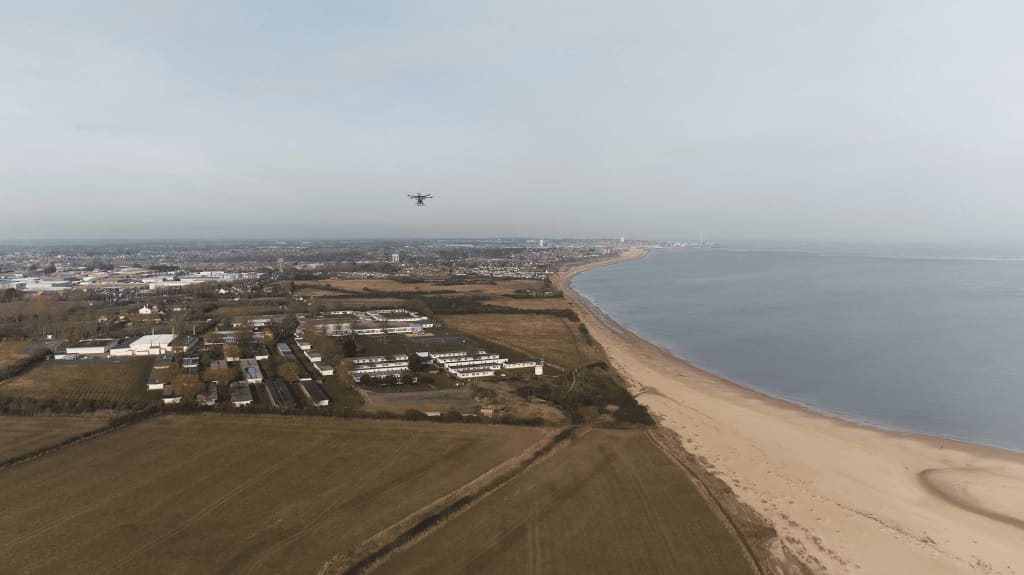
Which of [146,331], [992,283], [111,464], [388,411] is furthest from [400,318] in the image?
[992,283]

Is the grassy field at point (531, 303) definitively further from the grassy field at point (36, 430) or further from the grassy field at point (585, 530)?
the grassy field at point (36, 430)

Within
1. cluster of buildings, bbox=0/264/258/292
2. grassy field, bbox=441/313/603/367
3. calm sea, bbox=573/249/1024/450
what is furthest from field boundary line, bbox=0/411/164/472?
cluster of buildings, bbox=0/264/258/292

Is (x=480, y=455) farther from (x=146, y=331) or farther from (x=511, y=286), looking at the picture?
(x=511, y=286)

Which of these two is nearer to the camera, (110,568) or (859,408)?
(110,568)

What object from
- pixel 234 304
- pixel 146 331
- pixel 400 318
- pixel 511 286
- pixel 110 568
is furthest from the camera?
pixel 511 286

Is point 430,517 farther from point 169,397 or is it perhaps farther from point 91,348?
point 91,348

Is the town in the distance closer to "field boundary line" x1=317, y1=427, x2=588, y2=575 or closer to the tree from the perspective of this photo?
"field boundary line" x1=317, y1=427, x2=588, y2=575

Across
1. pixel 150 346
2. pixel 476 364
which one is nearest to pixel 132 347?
pixel 150 346

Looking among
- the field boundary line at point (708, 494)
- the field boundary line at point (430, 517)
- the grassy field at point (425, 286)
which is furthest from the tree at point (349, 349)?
the grassy field at point (425, 286)
